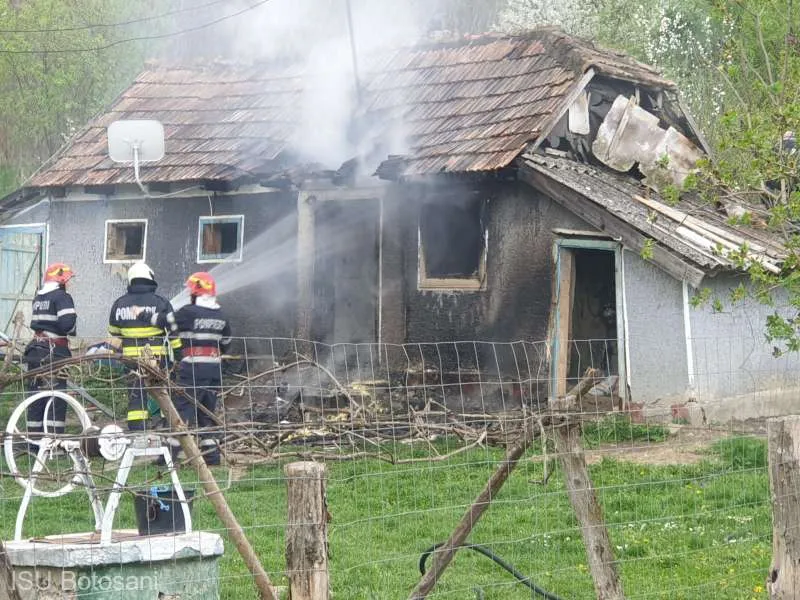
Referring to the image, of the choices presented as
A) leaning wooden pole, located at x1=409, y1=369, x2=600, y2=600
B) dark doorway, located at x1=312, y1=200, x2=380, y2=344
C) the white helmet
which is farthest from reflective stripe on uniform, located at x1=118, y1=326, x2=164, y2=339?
leaning wooden pole, located at x1=409, y1=369, x2=600, y2=600

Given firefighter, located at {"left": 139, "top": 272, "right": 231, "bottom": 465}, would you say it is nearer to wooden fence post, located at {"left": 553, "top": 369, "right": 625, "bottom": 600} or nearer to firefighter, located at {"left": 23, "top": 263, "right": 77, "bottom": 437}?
firefighter, located at {"left": 23, "top": 263, "right": 77, "bottom": 437}

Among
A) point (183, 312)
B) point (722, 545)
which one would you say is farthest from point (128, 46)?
point (722, 545)

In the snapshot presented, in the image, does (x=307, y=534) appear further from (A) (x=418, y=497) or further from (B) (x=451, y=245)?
(B) (x=451, y=245)

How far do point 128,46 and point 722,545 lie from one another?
816 inches

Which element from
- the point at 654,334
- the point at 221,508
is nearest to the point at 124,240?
the point at 654,334

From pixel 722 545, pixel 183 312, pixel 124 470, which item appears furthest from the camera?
pixel 183 312

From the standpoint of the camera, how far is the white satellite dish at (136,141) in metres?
16.6

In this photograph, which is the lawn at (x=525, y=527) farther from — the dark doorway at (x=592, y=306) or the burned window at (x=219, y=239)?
the burned window at (x=219, y=239)

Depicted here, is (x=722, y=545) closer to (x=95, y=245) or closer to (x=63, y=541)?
(x=63, y=541)

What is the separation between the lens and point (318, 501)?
573 cm

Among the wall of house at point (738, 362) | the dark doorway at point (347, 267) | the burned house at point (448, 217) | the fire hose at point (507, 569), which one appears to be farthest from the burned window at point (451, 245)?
the fire hose at point (507, 569)

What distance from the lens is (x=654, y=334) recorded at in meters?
14.3

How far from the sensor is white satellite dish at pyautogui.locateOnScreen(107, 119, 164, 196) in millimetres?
16641

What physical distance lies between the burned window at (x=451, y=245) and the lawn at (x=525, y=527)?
4.04 metres
